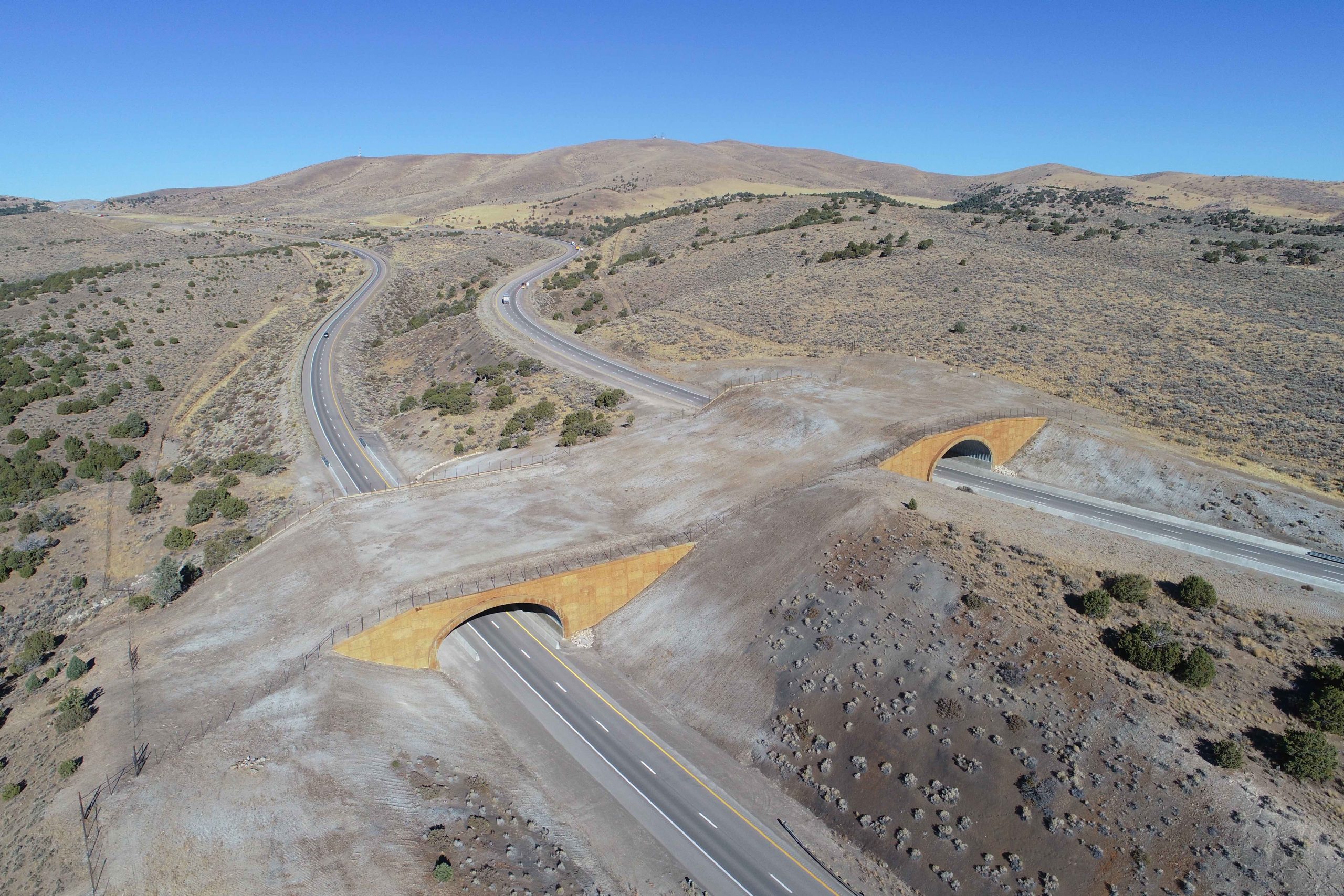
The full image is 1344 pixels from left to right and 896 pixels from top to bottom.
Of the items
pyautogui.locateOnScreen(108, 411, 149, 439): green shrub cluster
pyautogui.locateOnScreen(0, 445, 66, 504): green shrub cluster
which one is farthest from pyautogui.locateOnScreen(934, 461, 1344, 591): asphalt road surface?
pyautogui.locateOnScreen(108, 411, 149, 439): green shrub cluster

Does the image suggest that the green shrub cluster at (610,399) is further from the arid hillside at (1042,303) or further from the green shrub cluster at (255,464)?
Result: the green shrub cluster at (255,464)

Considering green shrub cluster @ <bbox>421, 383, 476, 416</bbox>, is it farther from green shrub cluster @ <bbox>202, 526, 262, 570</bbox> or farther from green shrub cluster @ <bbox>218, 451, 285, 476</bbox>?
green shrub cluster @ <bbox>202, 526, 262, 570</bbox>

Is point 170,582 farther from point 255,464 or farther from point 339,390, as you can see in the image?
point 339,390

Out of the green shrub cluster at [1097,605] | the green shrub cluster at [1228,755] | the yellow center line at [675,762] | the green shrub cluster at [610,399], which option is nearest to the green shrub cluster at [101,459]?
the green shrub cluster at [610,399]

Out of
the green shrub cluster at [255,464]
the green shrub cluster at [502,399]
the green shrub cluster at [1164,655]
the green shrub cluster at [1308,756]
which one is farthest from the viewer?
the green shrub cluster at [502,399]

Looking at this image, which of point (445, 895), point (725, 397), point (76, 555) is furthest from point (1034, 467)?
Result: point (76, 555)

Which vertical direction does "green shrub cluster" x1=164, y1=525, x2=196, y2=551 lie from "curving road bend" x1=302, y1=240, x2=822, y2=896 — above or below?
above
